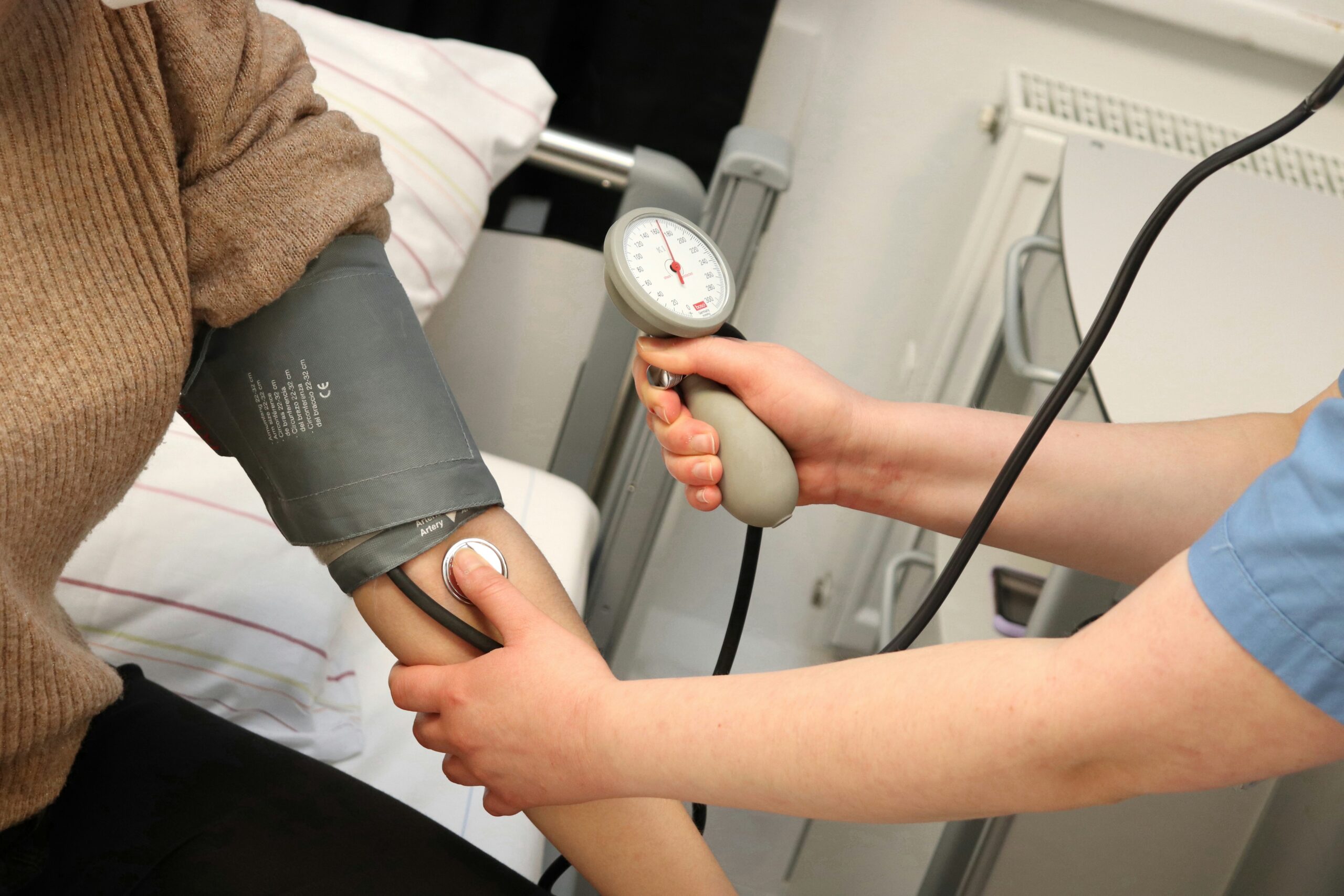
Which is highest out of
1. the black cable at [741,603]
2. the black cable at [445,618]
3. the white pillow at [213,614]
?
the black cable at [741,603]

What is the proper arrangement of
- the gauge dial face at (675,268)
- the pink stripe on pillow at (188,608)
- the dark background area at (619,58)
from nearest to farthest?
the gauge dial face at (675,268) → the pink stripe on pillow at (188,608) → the dark background area at (619,58)

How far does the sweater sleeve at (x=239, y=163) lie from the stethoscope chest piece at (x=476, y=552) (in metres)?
0.22

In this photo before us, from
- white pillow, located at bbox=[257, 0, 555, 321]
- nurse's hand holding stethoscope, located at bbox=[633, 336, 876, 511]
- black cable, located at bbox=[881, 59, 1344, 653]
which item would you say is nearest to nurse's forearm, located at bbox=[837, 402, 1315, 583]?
nurse's hand holding stethoscope, located at bbox=[633, 336, 876, 511]

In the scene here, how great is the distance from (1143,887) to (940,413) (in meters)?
0.80

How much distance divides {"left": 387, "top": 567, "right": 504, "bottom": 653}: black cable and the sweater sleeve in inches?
8.8

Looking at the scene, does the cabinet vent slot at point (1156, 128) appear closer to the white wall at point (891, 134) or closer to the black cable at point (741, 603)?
the white wall at point (891, 134)

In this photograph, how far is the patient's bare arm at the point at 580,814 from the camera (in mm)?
754

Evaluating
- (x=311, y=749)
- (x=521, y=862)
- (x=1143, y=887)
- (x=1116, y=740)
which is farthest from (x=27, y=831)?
(x=1143, y=887)

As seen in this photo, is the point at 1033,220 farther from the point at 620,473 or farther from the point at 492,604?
the point at 492,604

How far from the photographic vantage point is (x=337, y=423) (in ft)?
2.43

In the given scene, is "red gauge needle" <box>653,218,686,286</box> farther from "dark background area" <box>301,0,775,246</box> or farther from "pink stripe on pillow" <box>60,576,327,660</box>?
"dark background area" <box>301,0,775,246</box>

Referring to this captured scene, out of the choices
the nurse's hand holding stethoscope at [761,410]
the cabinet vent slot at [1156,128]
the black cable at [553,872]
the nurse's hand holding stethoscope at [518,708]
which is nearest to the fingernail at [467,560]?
the nurse's hand holding stethoscope at [518,708]

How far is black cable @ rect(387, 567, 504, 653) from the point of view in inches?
27.9

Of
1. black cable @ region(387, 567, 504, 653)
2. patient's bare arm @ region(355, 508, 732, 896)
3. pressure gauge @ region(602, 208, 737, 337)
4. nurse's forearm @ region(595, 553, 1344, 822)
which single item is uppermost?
pressure gauge @ region(602, 208, 737, 337)
